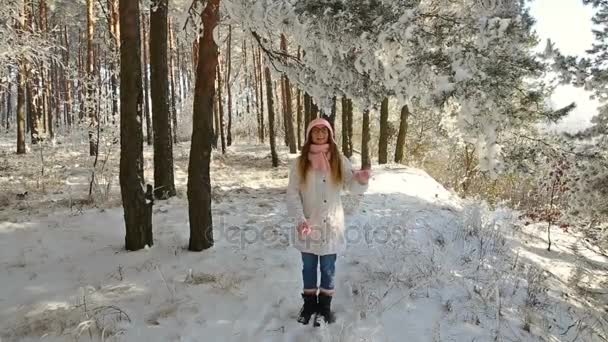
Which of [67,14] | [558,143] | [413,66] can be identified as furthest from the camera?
[67,14]

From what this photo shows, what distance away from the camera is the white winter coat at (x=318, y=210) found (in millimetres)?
4188

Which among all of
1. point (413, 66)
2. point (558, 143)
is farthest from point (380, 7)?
point (558, 143)

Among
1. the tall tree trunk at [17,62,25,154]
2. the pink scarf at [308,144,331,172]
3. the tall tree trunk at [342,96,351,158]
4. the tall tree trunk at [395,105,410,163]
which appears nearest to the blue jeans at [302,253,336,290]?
the pink scarf at [308,144,331,172]

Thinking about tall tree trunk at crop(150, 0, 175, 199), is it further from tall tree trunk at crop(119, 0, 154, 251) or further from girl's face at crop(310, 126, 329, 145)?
girl's face at crop(310, 126, 329, 145)

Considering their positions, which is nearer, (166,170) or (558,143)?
(558,143)

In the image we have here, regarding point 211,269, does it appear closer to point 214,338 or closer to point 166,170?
point 214,338

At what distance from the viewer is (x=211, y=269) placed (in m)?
5.47

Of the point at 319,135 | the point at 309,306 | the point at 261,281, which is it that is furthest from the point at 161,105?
the point at 309,306

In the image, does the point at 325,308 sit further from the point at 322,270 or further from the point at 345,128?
the point at 345,128

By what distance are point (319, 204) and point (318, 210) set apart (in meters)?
0.06

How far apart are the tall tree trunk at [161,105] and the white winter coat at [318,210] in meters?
5.24

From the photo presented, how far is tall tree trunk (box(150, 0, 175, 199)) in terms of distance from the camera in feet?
29.1

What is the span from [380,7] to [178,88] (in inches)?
1314

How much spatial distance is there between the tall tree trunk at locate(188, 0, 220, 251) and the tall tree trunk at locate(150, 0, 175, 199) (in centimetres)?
306
